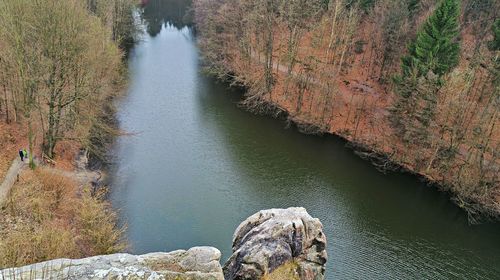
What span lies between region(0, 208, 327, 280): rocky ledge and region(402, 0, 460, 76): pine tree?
2208 cm

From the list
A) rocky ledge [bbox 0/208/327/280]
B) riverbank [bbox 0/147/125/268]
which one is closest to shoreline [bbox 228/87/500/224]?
rocky ledge [bbox 0/208/327/280]

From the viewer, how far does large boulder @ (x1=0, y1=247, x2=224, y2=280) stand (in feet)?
38.8

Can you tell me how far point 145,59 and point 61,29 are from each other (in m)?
31.3

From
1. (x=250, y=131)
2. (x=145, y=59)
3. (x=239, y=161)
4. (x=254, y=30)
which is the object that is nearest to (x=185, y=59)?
(x=145, y=59)

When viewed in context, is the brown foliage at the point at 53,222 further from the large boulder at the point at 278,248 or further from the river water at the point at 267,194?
the large boulder at the point at 278,248

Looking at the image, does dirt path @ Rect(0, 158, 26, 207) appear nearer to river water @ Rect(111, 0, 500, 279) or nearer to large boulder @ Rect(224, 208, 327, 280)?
river water @ Rect(111, 0, 500, 279)

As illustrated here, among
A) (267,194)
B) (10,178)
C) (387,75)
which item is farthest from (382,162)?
(10,178)

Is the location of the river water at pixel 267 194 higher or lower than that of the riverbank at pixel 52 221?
lower

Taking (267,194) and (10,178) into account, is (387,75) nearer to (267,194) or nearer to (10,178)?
(267,194)

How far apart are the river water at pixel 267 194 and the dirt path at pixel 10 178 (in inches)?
239

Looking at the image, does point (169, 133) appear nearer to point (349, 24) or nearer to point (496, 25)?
point (349, 24)

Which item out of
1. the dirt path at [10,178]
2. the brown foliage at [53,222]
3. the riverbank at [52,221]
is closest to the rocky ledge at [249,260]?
the riverbank at [52,221]

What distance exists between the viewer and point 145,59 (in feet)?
190

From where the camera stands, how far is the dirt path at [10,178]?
2330 centimetres
